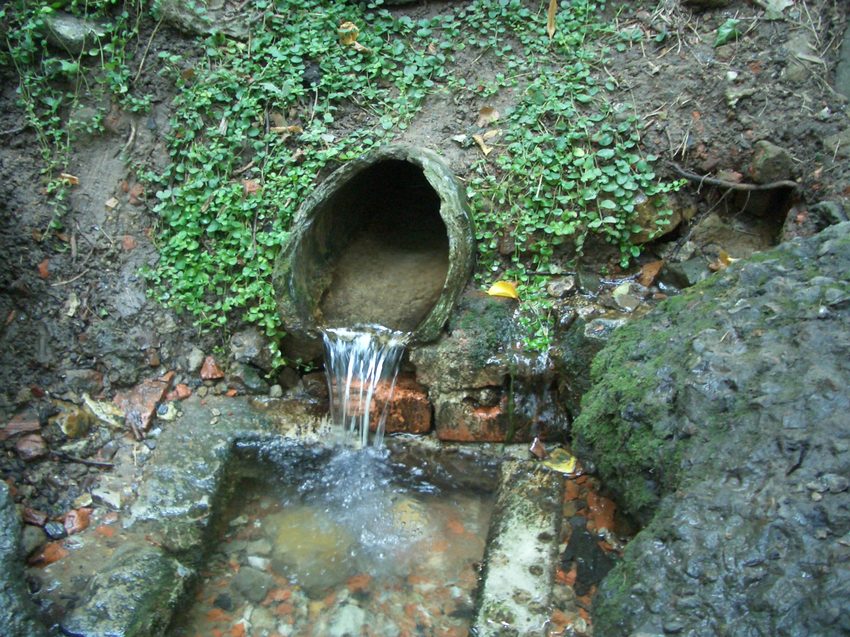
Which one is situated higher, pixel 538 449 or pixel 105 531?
pixel 538 449

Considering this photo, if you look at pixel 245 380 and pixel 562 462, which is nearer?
pixel 562 462

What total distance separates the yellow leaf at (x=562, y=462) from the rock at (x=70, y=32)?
153 inches

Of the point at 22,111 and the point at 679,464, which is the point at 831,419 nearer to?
the point at 679,464

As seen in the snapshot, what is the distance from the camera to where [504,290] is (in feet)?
14.1

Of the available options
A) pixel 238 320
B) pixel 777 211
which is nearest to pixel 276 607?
pixel 238 320

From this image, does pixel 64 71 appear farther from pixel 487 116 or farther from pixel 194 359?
pixel 487 116

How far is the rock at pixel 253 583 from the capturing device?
354cm

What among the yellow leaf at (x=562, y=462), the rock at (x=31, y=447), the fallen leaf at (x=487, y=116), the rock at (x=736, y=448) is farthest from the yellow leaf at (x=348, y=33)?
the rock at (x=31, y=447)

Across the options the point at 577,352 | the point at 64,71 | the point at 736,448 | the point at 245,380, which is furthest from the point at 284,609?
the point at 64,71

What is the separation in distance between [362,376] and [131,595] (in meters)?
1.66

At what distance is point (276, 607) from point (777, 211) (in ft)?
11.3

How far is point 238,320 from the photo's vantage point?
458cm

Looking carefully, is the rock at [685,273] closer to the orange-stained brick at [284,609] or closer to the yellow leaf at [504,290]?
the yellow leaf at [504,290]

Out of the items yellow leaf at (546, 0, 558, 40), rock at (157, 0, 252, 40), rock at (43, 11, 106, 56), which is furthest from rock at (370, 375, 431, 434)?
rock at (43, 11, 106, 56)
